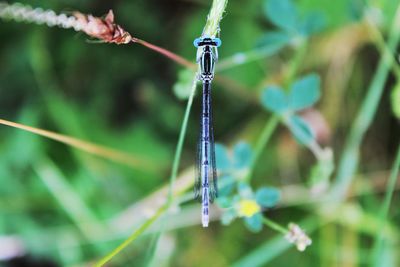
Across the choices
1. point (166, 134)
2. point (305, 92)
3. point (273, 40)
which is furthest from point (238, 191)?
point (166, 134)

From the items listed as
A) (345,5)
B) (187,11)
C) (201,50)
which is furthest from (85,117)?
(345,5)

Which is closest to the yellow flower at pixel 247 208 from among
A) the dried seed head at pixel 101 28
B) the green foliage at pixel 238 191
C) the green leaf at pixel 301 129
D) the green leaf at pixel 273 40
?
the green foliage at pixel 238 191

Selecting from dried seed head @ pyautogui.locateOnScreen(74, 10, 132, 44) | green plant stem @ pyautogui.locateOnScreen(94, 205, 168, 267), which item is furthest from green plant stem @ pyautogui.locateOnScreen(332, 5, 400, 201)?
dried seed head @ pyautogui.locateOnScreen(74, 10, 132, 44)

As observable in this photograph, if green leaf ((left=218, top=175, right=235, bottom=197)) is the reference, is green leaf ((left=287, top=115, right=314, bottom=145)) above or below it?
above

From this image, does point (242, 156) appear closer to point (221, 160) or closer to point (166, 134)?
point (221, 160)

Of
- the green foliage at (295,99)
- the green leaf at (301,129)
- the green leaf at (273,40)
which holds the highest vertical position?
the green leaf at (273,40)

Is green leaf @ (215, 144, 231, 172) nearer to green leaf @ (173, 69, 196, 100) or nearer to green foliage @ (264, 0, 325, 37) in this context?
green leaf @ (173, 69, 196, 100)

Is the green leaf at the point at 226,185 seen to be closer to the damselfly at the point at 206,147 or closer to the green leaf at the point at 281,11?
the damselfly at the point at 206,147
